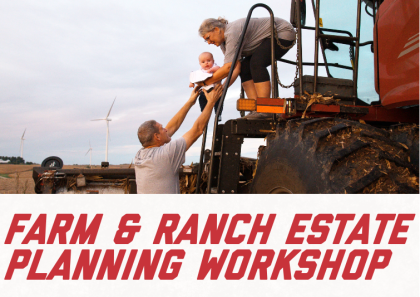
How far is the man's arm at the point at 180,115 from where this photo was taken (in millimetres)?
4785

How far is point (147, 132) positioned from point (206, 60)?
1796 millimetres

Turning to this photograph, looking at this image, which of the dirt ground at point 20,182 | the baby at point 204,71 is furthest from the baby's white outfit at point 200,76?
the dirt ground at point 20,182

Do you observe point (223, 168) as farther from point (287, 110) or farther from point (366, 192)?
point (366, 192)

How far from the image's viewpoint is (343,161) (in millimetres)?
2686

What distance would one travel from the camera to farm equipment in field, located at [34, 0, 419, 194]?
2588 mm

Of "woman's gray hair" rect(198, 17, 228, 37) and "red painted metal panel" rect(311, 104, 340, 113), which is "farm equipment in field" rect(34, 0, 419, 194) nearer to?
"red painted metal panel" rect(311, 104, 340, 113)

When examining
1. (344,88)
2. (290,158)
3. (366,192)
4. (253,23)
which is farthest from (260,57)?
(366,192)

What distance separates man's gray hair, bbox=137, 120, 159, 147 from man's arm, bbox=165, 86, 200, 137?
629 millimetres

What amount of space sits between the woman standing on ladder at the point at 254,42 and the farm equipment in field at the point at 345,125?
155 mm

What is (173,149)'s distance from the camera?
3986mm

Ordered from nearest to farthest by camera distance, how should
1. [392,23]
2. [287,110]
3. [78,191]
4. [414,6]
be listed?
[414,6] < [392,23] < [287,110] < [78,191]

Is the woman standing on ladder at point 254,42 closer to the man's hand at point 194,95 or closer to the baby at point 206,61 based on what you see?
the man's hand at point 194,95

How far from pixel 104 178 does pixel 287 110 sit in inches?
201

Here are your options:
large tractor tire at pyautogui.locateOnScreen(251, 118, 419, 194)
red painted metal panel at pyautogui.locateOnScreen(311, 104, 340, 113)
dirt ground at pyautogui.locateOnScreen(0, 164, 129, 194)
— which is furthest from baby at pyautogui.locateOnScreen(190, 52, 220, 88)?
dirt ground at pyautogui.locateOnScreen(0, 164, 129, 194)
